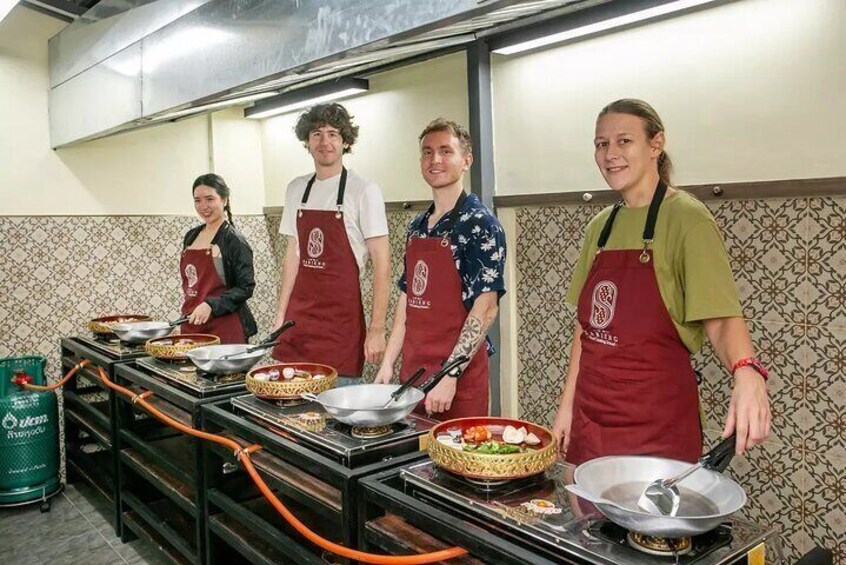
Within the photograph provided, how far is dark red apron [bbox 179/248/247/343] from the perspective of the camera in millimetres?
3705

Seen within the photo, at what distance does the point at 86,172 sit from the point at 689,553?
4.39m

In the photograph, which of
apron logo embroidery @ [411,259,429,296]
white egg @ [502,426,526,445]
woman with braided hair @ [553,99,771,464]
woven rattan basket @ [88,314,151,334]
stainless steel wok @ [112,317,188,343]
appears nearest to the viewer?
white egg @ [502,426,526,445]

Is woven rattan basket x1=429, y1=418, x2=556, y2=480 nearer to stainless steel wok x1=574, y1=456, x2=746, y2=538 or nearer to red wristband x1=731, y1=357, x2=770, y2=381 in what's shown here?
stainless steel wok x1=574, y1=456, x2=746, y2=538

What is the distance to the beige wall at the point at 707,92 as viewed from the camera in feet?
7.86

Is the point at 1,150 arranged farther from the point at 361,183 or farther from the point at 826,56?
the point at 826,56

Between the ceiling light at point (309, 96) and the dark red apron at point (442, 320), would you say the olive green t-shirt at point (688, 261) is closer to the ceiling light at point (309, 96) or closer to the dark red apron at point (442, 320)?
the dark red apron at point (442, 320)

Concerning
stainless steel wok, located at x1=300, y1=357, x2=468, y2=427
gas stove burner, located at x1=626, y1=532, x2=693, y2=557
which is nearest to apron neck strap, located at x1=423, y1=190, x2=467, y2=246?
stainless steel wok, located at x1=300, y1=357, x2=468, y2=427

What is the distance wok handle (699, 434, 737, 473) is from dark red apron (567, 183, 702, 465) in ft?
1.44

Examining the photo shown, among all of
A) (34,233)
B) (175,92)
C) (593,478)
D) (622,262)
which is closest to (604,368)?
(622,262)

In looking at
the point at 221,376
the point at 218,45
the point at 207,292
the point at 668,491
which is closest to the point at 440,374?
the point at 668,491

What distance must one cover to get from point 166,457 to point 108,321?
166cm

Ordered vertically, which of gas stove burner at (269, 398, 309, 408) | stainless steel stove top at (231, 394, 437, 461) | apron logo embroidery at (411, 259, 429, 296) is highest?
apron logo embroidery at (411, 259, 429, 296)

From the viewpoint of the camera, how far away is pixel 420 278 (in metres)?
2.40

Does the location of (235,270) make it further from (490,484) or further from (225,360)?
(490,484)
